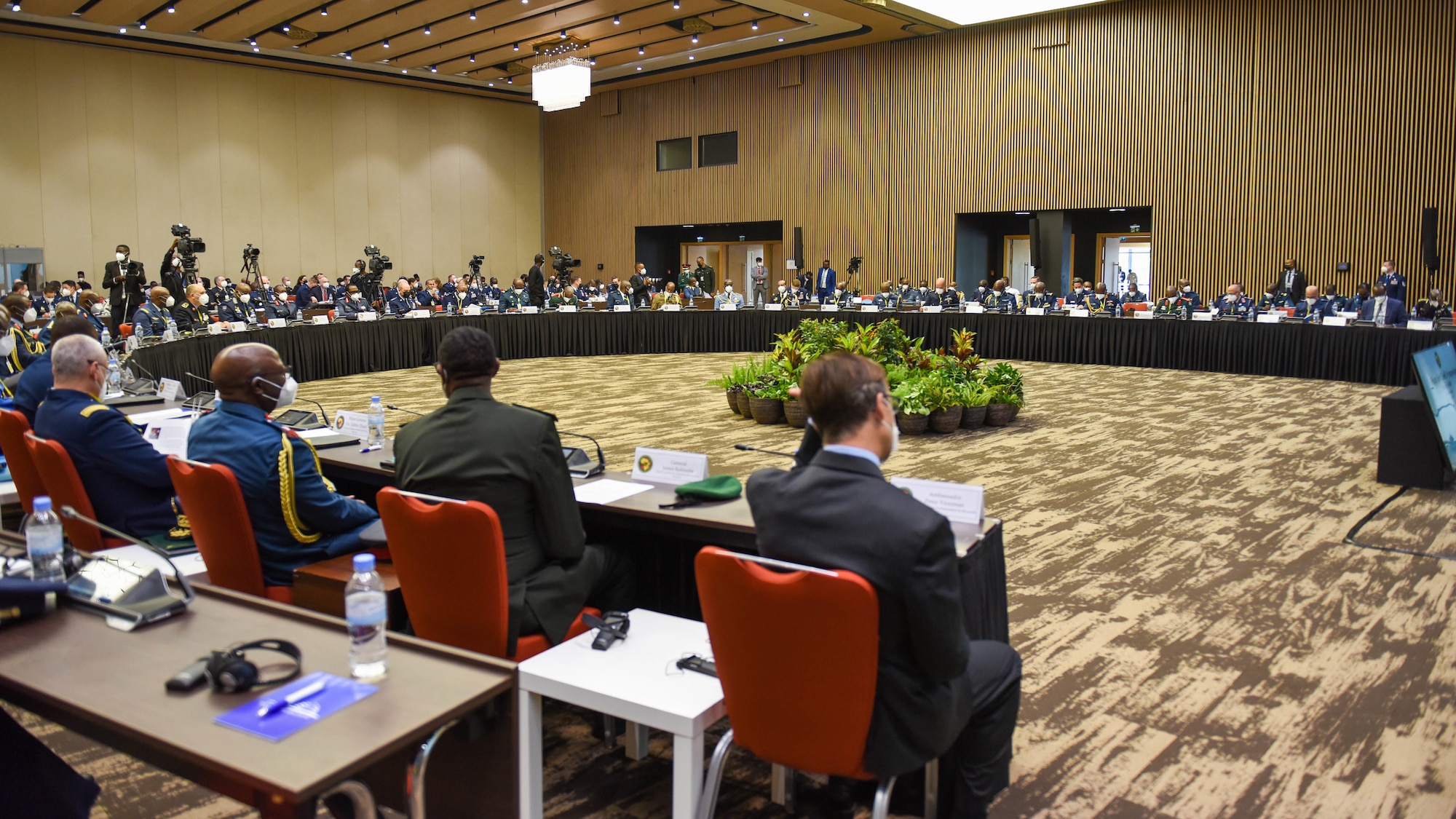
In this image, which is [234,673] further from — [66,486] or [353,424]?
[353,424]

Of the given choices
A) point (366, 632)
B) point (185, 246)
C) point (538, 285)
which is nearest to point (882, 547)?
point (366, 632)

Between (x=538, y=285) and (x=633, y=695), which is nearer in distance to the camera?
(x=633, y=695)

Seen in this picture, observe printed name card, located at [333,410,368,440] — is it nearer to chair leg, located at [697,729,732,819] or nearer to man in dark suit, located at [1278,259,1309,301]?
chair leg, located at [697,729,732,819]

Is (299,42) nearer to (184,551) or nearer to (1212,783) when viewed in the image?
(184,551)

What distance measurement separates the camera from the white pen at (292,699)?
1526 mm

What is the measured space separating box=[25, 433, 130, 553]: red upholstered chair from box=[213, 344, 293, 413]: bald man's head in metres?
0.56

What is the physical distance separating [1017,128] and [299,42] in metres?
11.7

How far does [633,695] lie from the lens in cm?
206

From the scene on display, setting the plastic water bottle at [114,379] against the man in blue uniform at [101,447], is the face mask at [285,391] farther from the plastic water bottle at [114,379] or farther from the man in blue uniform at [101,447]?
the plastic water bottle at [114,379]

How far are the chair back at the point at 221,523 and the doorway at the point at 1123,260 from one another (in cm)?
1555

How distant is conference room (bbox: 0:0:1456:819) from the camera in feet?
6.18

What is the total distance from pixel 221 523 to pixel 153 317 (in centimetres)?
748

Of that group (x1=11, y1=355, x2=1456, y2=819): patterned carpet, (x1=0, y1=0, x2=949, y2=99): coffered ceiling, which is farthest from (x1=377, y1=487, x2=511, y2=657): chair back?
(x1=0, y1=0, x2=949, y2=99): coffered ceiling

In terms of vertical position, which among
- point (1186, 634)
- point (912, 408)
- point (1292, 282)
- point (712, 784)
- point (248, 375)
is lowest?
point (1186, 634)
